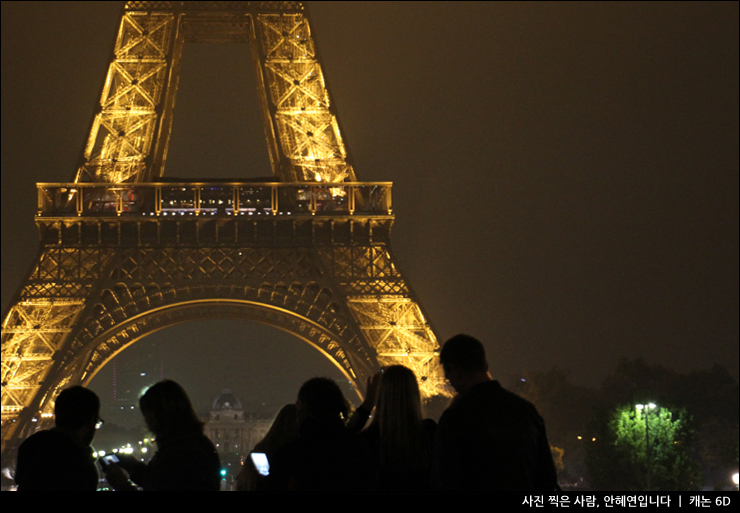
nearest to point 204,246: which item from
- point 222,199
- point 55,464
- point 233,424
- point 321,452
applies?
point 222,199

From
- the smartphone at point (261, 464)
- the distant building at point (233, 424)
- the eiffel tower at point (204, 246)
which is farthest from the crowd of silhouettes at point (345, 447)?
the distant building at point (233, 424)

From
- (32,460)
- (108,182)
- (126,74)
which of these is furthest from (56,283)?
(32,460)

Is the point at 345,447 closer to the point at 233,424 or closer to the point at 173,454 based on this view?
the point at 173,454

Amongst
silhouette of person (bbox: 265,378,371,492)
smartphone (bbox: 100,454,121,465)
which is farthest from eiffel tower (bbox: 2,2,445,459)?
silhouette of person (bbox: 265,378,371,492)

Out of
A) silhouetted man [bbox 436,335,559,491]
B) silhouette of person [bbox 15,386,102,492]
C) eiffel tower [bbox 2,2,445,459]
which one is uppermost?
eiffel tower [bbox 2,2,445,459]

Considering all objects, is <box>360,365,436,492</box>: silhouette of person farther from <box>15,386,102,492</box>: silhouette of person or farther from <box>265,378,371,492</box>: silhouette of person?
<box>15,386,102,492</box>: silhouette of person

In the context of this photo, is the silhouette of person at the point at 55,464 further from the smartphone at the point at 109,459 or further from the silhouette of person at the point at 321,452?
the silhouette of person at the point at 321,452

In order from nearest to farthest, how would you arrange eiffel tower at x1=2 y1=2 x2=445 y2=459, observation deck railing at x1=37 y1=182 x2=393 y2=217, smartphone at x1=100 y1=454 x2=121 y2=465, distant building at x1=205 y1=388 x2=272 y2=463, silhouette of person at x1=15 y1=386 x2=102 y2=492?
silhouette of person at x1=15 y1=386 x2=102 y2=492 → smartphone at x1=100 y1=454 x2=121 y2=465 → eiffel tower at x1=2 y1=2 x2=445 y2=459 → observation deck railing at x1=37 y1=182 x2=393 y2=217 → distant building at x1=205 y1=388 x2=272 y2=463
